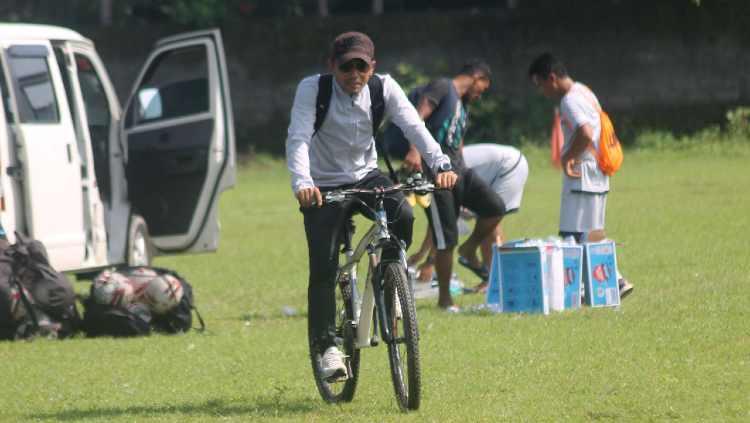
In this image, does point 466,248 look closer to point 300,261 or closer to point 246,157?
point 300,261

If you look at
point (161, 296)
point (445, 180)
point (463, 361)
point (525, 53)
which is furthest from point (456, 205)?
point (525, 53)

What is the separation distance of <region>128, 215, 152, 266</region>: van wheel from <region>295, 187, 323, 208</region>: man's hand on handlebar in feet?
24.7

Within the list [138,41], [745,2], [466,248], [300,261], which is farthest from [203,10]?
[466,248]

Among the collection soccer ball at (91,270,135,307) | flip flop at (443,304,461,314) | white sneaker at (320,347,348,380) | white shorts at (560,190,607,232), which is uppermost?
white shorts at (560,190,607,232)

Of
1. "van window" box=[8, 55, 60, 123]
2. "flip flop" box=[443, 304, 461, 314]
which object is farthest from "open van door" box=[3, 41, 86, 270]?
"flip flop" box=[443, 304, 461, 314]

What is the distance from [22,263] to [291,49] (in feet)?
75.7

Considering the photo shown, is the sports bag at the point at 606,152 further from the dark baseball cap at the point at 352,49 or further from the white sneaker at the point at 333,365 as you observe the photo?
the dark baseball cap at the point at 352,49

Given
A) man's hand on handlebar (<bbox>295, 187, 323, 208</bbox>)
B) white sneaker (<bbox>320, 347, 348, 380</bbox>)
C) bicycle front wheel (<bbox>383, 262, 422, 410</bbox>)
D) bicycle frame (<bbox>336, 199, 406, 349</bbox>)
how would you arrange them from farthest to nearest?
white sneaker (<bbox>320, 347, 348, 380</bbox>), bicycle frame (<bbox>336, 199, 406, 349</bbox>), man's hand on handlebar (<bbox>295, 187, 323, 208</bbox>), bicycle front wheel (<bbox>383, 262, 422, 410</bbox>)

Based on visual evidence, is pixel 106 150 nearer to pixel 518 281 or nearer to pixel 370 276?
pixel 518 281

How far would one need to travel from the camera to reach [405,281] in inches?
302

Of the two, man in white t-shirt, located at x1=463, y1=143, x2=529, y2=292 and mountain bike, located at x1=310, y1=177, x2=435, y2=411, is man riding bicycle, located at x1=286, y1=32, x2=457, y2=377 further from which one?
man in white t-shirt, located at x1=463, y1=143, x2=529, y2=292

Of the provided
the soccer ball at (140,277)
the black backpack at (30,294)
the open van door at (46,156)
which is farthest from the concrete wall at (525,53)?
the black backpack at (30,294)

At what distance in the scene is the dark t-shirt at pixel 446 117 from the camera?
12695 millimetres

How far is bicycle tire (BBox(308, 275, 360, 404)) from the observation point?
8320 mm
